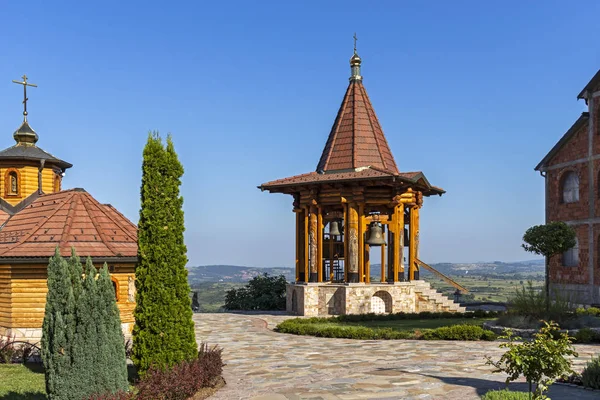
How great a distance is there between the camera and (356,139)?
2559cm

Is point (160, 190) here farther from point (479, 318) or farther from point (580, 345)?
point (479, 318)

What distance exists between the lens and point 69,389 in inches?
367

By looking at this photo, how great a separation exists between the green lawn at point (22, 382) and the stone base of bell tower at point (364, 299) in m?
11.6

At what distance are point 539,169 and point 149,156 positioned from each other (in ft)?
77.8

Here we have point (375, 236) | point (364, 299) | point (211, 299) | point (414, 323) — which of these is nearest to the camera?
point (414, 323)

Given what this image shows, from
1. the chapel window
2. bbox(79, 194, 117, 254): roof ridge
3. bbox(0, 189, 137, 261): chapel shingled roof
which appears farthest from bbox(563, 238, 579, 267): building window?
the chapel window

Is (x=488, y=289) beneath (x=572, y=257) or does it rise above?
beneath

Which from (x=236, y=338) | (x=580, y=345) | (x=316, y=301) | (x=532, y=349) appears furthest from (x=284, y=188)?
(x=532, y=349)

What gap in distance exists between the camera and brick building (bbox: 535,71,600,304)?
26.5 metres

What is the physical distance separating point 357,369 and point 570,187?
19809 mm

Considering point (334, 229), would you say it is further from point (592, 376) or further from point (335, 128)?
point (592, 376)

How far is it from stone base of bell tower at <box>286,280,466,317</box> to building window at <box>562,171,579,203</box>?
26.3ft

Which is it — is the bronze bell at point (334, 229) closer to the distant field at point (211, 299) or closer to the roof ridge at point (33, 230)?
the distant field at point (211, 299)

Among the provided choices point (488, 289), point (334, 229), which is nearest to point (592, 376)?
point (334, 229)
